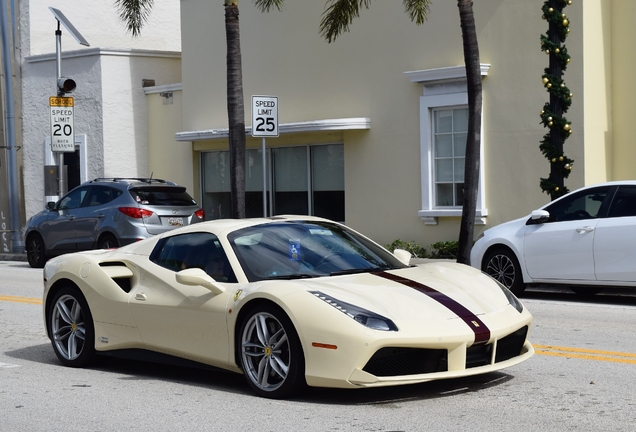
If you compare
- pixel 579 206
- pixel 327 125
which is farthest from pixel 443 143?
pixel 579 206

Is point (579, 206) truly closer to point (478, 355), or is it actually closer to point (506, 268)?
point (506, 268)

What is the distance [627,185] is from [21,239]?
17230 millimetres

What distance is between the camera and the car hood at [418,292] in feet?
22.4

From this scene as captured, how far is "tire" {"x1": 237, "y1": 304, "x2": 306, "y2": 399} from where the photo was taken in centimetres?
680

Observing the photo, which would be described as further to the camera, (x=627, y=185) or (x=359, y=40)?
(x=359, y=40)

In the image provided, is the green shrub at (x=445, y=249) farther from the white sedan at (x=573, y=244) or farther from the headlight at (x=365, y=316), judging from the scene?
the headlight at (x=365, y=316)

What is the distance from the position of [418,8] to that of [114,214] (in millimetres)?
6977

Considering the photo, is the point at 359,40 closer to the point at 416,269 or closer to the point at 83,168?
the point at 83,168

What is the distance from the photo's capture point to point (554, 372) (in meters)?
7.99

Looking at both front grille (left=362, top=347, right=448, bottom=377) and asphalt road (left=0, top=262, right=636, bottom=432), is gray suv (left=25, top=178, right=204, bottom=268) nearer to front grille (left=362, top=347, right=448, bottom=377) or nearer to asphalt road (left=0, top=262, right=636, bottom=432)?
asphalt road (left=0, top=262, right=636, bottom=432)

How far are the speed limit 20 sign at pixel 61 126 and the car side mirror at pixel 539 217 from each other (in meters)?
13.3

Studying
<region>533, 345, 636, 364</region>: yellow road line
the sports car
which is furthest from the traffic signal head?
<region>533, 345, 636, 364</region>: yellow road line

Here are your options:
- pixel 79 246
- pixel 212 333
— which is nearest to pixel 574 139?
pixel 79 246

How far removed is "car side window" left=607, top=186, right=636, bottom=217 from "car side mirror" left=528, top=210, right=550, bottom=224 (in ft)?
2.99
